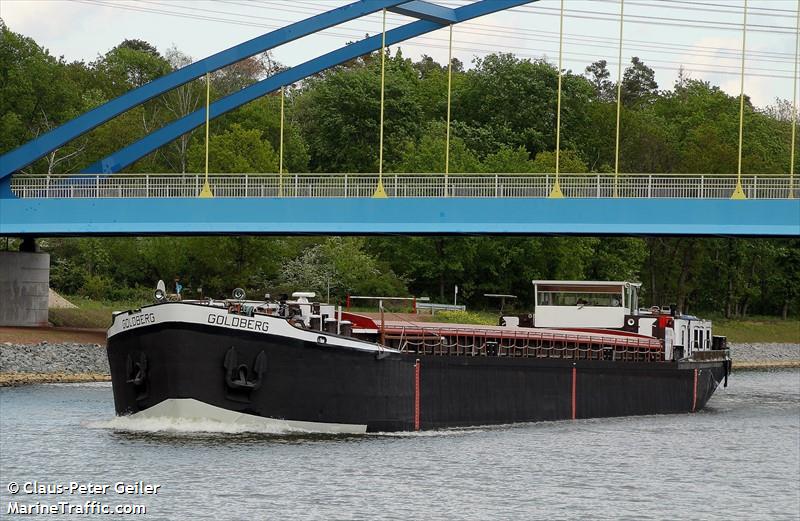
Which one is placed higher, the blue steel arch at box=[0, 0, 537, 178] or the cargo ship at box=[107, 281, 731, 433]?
the blue steel arch at box=[0, 0, 537, 178]

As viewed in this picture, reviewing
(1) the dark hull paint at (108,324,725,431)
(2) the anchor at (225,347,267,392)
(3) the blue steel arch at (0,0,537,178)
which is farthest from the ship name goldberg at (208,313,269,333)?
(3) the blue steel arch at (0,0,537,178)

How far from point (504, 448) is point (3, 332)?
3166 cm

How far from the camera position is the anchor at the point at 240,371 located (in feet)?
120

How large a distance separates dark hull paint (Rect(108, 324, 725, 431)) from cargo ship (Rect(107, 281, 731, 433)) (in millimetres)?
27

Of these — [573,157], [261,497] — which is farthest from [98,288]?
[261,497]

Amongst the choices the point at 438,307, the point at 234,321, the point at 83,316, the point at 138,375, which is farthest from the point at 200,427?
A: the point at 83,316

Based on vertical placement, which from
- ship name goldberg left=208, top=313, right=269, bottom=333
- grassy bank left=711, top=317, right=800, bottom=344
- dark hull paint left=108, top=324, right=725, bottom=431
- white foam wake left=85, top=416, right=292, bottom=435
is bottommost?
grassy bank left=711, top=317, right=800, bottom=344

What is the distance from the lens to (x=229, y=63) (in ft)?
206

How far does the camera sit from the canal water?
29.9 m

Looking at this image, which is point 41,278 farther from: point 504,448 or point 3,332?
point 504,448

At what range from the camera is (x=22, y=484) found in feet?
101

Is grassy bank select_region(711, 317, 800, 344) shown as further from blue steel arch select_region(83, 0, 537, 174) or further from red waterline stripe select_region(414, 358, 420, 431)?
red waterline stripe select_region(414, 358, 420, 431)

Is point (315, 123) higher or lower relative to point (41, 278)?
higher

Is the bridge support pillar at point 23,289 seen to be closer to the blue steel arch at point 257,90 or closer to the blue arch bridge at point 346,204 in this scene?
the blue arch bridge at point 346,204
